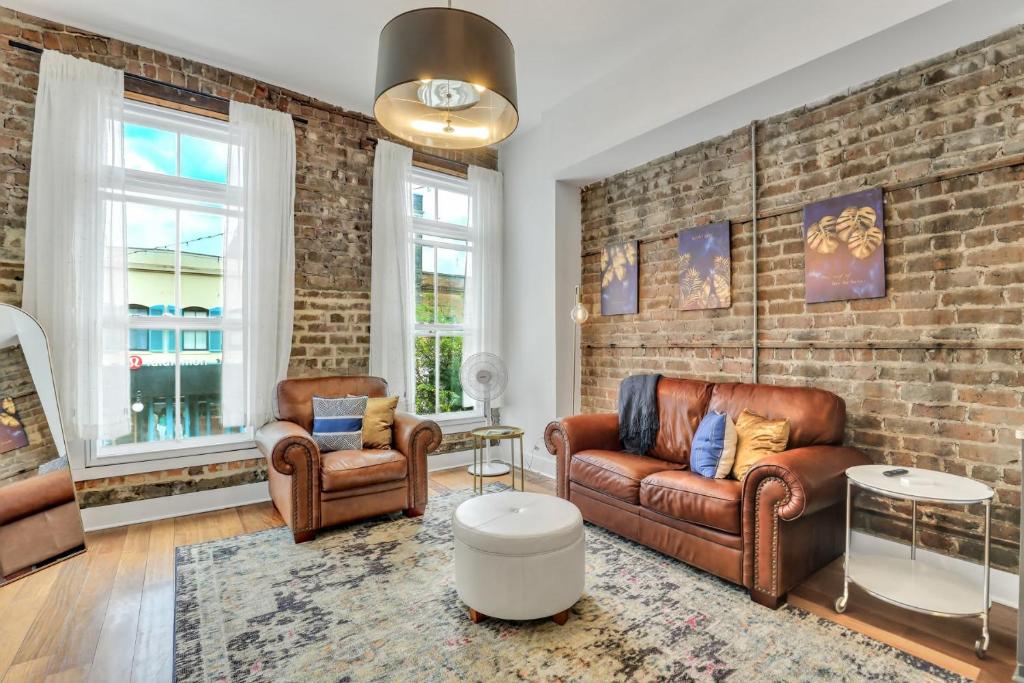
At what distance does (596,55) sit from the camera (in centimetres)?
368

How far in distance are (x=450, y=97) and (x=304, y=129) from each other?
258cm

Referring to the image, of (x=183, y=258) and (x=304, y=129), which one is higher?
(x=304, y=129)

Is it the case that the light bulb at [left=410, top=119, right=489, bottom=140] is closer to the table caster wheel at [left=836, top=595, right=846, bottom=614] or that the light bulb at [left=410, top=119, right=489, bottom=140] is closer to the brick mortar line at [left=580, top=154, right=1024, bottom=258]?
the brick mortar line at [left=580, top=154, right=1024, bottom=258]

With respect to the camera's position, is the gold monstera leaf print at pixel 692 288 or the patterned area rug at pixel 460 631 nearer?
the patterned area rug at pixel 460 631

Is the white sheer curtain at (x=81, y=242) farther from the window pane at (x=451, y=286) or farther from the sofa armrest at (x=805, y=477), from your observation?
the sofa armrest at (x=805, y=477)

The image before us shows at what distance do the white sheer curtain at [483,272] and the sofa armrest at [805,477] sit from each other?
3.18 metres

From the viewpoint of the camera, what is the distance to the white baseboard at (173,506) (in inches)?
131

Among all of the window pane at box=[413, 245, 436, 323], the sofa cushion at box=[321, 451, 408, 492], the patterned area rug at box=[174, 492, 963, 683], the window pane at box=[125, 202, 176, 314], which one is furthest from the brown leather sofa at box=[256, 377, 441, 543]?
the window pane at box=[413, 245, 436, 323]

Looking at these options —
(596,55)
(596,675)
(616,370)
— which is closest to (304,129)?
(596,55)

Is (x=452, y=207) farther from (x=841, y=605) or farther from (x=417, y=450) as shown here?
(x=841, y=605)

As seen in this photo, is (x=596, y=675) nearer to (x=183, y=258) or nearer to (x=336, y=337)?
(x=336, y=337)

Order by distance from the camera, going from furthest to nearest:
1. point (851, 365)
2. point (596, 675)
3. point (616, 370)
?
point (616, 370) → point (851, 365) → point (596, 675)

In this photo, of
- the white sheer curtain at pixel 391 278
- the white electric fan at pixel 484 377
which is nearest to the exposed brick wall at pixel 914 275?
the white electric fan at pixel 484 377

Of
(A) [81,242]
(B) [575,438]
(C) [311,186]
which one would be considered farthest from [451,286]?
(A) [81,242]
